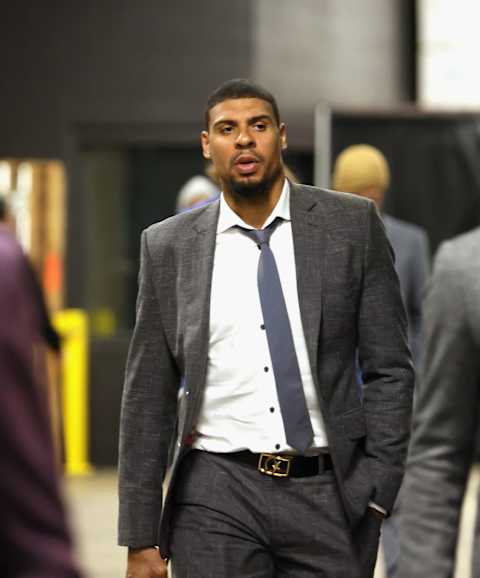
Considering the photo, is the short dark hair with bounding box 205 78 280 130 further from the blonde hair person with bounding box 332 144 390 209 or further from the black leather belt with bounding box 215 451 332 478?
the blonde hair person with bounding box 332 144 390 209

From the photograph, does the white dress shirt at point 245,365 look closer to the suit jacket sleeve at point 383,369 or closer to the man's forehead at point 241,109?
the suit jacket sleeve at point 383,369

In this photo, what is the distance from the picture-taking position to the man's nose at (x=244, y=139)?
14.3 ft

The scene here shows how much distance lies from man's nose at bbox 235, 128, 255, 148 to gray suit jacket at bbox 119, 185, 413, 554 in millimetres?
220

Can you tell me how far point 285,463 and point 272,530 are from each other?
0.18 metres

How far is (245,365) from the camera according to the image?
426cm

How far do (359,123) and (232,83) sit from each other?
6114 mm

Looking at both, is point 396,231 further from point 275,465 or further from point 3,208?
point 275,465

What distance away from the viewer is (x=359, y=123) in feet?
34.4

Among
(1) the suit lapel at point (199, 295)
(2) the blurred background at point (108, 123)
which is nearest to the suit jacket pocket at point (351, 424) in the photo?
(1) the suit lapel at point (199, 295)

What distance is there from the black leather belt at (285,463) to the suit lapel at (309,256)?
0.21 metres

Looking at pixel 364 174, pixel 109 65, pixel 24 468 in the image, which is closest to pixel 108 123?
pixel 109 65

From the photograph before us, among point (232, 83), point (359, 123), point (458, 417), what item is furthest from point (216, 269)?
point (359, 123)

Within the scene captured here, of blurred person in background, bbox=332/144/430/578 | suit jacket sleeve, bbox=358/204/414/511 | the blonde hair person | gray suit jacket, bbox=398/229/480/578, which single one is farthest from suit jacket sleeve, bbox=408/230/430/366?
gray suit jacket, bbox=398/229/480/578

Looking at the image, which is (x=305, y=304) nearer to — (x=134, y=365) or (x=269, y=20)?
(x=134, y=365)
